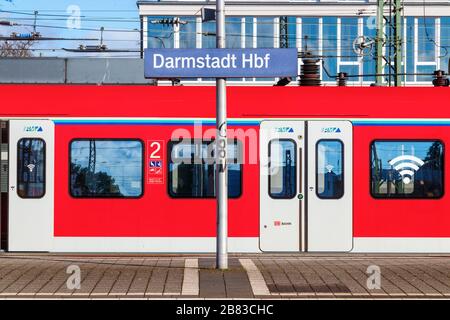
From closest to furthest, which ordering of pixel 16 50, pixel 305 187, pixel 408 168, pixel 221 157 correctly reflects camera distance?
pixel 221 157, pixel 305 187, pixel 408 168, pixel 16 50

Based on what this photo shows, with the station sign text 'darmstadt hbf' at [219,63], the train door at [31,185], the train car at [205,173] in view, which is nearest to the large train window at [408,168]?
the train car at [205,173]

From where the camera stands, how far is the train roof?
1675 centimetres

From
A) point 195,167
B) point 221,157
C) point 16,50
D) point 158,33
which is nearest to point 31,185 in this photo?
point 195,167

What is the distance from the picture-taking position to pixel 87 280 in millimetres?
13047

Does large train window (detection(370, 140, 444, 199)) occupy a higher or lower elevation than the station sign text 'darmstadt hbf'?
lower

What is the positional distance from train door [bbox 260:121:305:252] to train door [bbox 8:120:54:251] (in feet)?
12.3

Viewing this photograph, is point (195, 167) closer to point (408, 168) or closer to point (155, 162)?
point (155, 162)

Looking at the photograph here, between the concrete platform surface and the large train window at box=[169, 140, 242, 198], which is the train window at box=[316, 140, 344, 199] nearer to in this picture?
the concrete platform surface

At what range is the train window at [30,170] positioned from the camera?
1658 centimetres

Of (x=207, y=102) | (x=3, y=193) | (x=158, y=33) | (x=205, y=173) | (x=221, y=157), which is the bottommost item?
(x=3, y=193)

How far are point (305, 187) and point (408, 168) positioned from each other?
6.27 feet

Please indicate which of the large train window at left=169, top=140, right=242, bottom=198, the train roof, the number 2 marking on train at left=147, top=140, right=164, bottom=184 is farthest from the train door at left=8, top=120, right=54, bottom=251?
the large train window at left=169, top=140, right=242, bottom=198

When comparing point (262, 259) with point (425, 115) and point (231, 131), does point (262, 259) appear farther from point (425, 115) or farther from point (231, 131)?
point (425, 115)

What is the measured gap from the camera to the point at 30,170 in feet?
54.5
